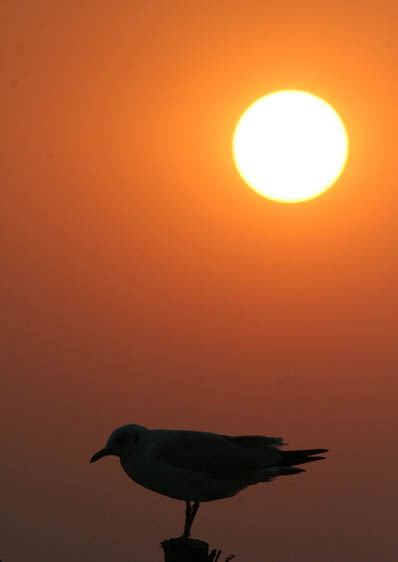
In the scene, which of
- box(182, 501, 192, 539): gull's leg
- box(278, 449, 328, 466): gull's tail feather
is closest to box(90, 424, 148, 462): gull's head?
box(182, 501, 192, 539): gull's leg

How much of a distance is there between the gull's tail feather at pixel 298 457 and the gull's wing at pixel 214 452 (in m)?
0.05

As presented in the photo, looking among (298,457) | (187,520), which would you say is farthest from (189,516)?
(298,457)

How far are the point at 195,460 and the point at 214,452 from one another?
16cm

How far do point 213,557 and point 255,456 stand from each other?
1097 mm

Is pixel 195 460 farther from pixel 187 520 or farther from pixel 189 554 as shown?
pixel 189 554

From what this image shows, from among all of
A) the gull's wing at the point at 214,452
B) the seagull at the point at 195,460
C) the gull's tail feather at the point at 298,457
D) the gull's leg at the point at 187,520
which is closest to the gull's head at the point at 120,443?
the seagull at the point at 195,460

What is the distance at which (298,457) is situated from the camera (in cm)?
589

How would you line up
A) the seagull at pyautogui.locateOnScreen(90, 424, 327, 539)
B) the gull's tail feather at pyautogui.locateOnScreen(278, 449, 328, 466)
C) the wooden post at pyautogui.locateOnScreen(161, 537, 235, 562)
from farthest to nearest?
the seagull at pyautogui.locateOnScreen(90, 424, 327, 539) < the gull's tail feather at pyautogui.locateOnScreen(278, 449, 328, 466) < the wooden post at pyautogui.locateOnScreen(161, 537, 235, 562)

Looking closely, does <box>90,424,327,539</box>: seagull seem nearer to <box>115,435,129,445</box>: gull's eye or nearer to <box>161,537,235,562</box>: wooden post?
<box>115,435,129,445</box>: gull's eye

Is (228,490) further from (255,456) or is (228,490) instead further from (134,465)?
(134,465)

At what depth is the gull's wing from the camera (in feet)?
19.4

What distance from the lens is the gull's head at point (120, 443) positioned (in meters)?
5.88

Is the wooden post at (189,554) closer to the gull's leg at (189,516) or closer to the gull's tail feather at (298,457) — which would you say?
the gull's leg at (189,516)

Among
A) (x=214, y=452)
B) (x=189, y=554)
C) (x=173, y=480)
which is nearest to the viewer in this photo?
(x=189, y=554)
